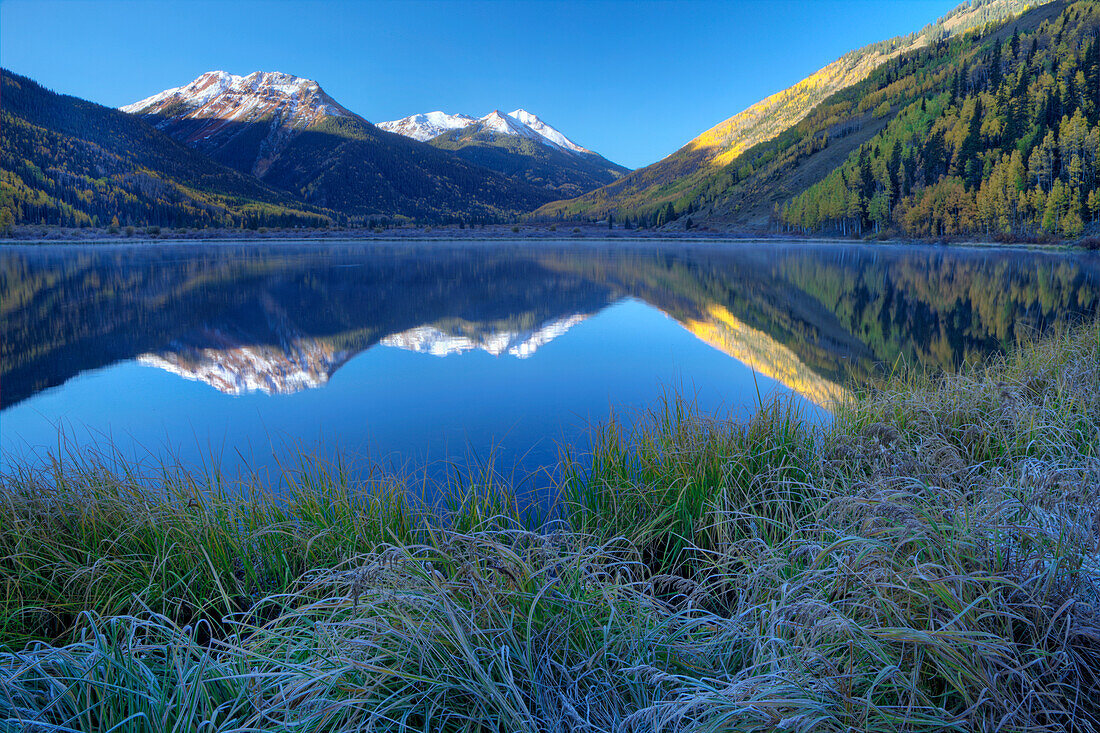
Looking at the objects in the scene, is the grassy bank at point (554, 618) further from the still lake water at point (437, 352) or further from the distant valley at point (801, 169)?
the distant valley at point (801, 169)

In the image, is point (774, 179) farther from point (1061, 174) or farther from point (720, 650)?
point (720, 650)

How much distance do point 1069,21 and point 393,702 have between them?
4604 inches

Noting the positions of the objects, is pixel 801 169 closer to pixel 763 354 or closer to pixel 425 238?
pixel 425 238

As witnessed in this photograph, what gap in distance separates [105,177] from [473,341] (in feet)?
458

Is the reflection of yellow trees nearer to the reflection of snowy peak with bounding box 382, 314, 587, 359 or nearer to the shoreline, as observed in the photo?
the reflection of snowy peak with bounding box 382, 314, 587, 359

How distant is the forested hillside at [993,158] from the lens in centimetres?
4538

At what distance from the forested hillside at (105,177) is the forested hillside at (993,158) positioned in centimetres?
8608

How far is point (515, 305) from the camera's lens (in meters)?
15.2

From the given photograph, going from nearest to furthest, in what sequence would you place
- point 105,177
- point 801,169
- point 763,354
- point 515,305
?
point 763,354 → point 515,305 → point 801,169 → point 105,177

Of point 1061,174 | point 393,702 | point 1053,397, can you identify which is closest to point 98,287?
point 393,702

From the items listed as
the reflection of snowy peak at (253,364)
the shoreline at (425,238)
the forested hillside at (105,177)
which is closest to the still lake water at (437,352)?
the reflection of snowy peak at (253,364)

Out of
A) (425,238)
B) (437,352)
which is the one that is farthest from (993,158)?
(437,352)

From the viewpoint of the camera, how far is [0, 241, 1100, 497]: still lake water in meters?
5.89

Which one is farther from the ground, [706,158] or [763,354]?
[706,158]
